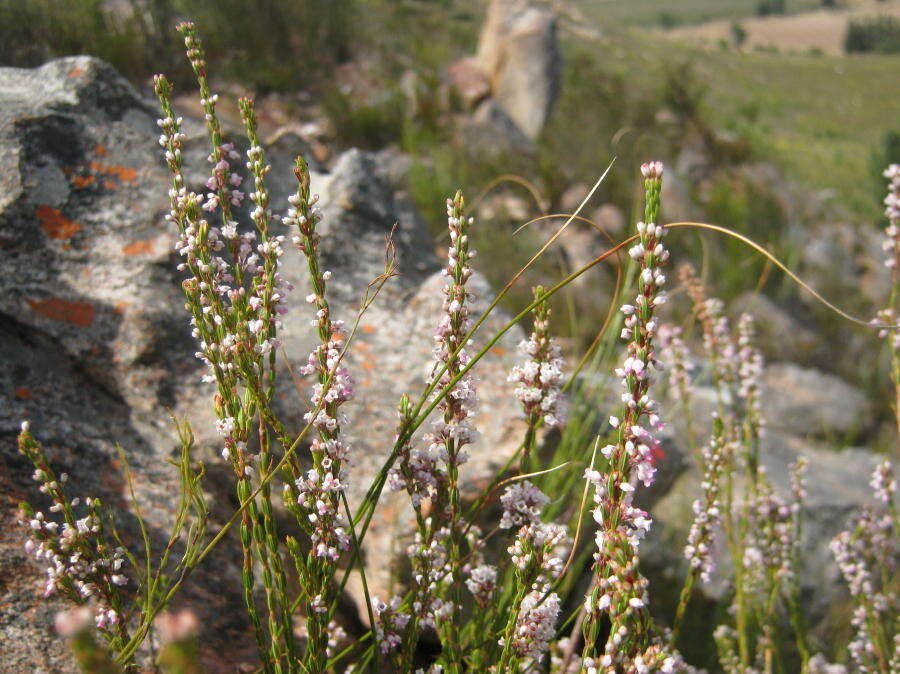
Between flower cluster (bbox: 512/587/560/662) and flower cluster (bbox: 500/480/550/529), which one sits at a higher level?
flower cluster (bbox: 500/480/550/529)

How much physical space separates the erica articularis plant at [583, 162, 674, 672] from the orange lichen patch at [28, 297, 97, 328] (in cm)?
181

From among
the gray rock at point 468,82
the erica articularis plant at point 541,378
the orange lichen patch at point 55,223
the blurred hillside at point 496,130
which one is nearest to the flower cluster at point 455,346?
the erica articularis plant at point 541,378

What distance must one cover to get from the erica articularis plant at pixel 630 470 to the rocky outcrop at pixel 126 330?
0.89 m

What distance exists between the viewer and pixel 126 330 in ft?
7.35

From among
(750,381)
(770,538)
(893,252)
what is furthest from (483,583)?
(893,252)

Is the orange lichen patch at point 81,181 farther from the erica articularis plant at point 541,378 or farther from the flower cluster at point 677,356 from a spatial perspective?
the flower cluster at point 677,356

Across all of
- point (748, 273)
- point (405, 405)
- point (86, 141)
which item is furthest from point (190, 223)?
point (748, 273)

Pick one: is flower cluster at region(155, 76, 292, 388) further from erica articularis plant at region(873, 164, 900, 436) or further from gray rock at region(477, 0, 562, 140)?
gray rock at region(477, 0, 562, 140)

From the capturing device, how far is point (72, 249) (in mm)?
2283

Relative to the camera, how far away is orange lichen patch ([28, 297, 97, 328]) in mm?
2146

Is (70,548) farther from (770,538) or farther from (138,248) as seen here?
(770,538)

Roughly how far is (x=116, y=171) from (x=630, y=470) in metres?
2.15

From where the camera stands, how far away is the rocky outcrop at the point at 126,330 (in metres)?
1.91

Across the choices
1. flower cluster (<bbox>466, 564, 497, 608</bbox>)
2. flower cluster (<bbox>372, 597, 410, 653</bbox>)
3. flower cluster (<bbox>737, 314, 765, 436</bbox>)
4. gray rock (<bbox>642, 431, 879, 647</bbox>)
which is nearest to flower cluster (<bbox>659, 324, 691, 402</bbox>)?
flower cluster (<bbox>737, 314, 765, 436</bbox>)
